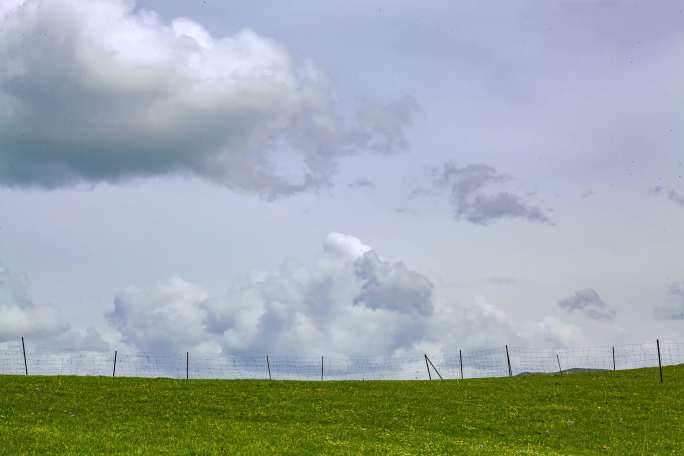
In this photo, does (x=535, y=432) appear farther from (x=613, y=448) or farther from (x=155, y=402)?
(x=155, y=402)

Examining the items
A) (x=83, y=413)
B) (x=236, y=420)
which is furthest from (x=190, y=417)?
(x=83, y=413)

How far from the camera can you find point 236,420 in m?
38.2

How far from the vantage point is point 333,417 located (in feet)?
132

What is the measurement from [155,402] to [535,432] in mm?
21311

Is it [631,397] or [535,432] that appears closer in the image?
[535,432]

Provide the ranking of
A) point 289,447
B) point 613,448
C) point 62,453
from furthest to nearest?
1. point 613,448
2. point 289,447
3. point 62,453

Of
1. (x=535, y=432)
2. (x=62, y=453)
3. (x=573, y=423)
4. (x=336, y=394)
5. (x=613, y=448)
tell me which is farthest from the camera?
(x=336, y=394)

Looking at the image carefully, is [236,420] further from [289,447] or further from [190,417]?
[289,447]

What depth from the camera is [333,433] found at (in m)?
34.8

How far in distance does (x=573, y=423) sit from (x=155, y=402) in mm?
23458

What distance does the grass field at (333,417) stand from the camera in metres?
31.2

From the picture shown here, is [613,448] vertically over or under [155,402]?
under

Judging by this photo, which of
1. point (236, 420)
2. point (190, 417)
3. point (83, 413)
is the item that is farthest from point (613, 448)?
point (83, 413)

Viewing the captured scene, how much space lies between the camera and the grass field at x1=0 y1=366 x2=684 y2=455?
3125 cm
